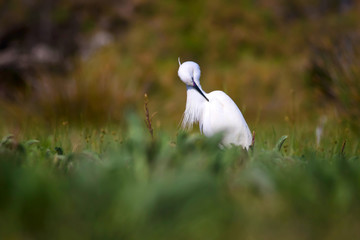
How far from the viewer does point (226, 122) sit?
2.62 metres

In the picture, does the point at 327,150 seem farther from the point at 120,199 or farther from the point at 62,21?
the point at 62,21

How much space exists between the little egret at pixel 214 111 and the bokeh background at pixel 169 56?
5.12 feet

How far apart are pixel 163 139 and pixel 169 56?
11129 millimetres

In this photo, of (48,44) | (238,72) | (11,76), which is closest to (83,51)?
(48,44)

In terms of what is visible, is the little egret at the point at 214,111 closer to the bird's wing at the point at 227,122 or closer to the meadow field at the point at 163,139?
the bird's wing at the point at 227,122

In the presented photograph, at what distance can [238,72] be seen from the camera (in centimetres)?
1018

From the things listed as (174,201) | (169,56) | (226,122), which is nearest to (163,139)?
(174,201)

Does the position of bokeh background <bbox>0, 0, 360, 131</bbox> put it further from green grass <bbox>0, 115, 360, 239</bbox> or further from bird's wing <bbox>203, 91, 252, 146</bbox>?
green grass <bbox>0, 115, 360, 239</bbox>

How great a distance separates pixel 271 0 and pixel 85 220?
1630 cm

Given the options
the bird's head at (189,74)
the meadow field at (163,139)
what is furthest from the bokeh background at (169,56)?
the bird's head at (189,74)

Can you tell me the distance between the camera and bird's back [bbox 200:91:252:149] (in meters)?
2.60

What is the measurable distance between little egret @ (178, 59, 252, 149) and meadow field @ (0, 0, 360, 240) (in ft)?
0.57

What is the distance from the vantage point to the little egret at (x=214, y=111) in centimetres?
261

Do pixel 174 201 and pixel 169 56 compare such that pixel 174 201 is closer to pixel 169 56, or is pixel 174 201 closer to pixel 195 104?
pixel 195 104
